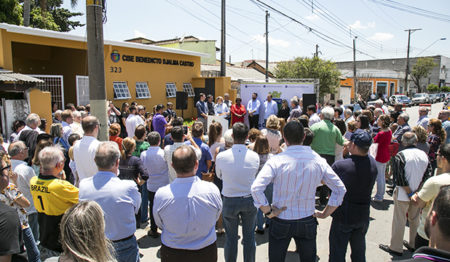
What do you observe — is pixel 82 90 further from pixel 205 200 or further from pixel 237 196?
pixel 205 200

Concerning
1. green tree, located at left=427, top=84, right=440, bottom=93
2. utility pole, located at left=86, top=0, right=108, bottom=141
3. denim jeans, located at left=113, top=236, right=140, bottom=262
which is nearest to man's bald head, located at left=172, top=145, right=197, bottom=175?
denim jeans, located at left=113, top=236, right=140, bottom=262

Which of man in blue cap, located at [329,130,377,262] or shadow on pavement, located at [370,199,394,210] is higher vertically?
man in blue cap, located at [329,130,377,262]

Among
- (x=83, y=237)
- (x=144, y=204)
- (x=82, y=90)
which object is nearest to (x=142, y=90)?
(x=82, y=90)

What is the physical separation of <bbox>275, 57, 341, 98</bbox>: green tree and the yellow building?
55.5 ft

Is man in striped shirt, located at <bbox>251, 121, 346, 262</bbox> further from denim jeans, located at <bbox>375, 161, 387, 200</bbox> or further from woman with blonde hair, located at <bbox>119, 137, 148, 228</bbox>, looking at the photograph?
denim jeans, located at <bbox>375, 161, 387, 200</bbox>

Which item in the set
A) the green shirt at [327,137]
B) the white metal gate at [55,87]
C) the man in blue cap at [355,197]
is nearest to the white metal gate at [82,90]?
the white metal gate at [55,87]

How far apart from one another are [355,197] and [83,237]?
9.38 ft

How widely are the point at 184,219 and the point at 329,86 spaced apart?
31.8 metres

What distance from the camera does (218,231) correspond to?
4.98 meters

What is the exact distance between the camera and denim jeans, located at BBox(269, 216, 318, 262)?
2975 millimetres

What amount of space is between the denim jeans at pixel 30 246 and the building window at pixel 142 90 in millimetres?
12470

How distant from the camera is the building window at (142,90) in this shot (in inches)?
600

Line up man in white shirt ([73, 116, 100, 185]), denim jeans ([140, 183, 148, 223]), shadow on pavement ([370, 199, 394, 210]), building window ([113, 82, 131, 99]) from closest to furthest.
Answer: man in white shirt ([73, 116, 100, 185]) < denim jeans ([140, 183, 148, 223]) < shadow on pavement ([370, 199, 394, 210]) < building window ([113, 82, 131, 99])

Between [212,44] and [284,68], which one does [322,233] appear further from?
[284,68]
